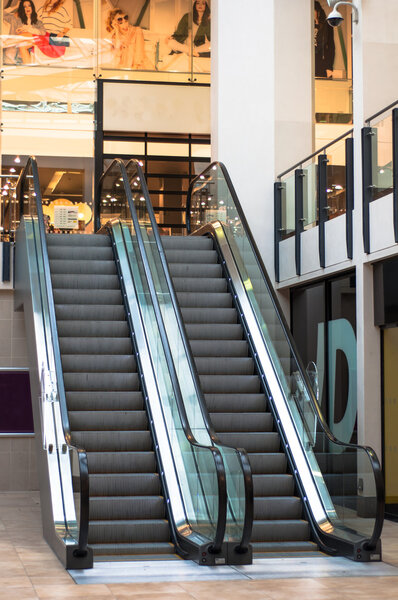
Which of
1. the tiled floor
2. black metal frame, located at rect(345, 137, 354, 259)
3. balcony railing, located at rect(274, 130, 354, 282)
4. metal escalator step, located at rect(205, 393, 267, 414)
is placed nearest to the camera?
the tiled floor

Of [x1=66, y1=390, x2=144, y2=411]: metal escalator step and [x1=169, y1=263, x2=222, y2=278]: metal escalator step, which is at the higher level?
[x1=169, y1=263, x2=222, y2=278]: metal escalator step

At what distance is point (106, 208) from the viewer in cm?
1510

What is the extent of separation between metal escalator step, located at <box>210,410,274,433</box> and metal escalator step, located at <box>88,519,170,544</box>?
1.53m

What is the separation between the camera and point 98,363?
1060 cm

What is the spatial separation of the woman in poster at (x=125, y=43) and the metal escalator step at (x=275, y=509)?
41.7 feet

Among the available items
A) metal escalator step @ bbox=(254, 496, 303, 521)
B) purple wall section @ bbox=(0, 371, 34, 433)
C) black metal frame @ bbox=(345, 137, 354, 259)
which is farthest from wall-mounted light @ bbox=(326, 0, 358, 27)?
purple wall section @ bbox=(0, 371, 34, 433)

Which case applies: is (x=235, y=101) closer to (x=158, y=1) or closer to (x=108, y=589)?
(x=158, y=1)

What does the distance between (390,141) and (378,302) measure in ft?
5.78

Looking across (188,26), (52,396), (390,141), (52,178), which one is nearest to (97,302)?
(52,396)

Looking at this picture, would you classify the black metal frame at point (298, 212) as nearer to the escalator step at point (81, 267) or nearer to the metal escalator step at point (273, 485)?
the escalator step at point (81, 267)

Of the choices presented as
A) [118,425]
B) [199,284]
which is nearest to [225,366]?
[118,425]

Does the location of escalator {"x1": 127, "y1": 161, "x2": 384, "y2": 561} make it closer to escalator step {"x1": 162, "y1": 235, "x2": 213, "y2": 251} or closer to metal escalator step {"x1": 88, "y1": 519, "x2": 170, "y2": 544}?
escalator step {"x1": 162, "y1": 235, "x2": 213, "y2": 251}

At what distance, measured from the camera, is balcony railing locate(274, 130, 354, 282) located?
11312 millimetres

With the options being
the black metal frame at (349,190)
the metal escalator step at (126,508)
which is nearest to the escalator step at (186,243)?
the black metal frame at (349,190)
